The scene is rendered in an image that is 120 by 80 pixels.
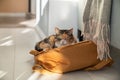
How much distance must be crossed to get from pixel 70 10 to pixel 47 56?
3.53 feet

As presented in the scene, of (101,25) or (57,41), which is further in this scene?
(57,41)

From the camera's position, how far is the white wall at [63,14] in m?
2.77

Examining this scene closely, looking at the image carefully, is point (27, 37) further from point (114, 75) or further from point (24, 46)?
point (114, 75)

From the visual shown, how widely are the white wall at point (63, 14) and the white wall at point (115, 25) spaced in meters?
1.00

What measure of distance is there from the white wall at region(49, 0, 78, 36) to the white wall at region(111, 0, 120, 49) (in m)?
1.00

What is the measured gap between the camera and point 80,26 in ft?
8.89

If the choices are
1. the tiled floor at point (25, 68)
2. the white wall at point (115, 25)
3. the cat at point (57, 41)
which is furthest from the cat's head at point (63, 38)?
the white wall at point (115, 25)

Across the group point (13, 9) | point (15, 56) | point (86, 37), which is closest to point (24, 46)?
point (15, 56)

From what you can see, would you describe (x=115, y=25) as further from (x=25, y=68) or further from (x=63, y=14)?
(x=63, y=14)

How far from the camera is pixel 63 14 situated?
280cm

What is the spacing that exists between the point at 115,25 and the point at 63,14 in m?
1.07

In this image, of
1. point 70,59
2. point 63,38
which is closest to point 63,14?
point 63,38

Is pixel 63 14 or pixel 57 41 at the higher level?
pixel 63 14

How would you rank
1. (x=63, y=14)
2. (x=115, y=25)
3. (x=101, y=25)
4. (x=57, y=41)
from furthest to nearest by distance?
(x=63, y=14) < (x=57, y=41) < (x=115, y=25) < (x=101, y=25)
